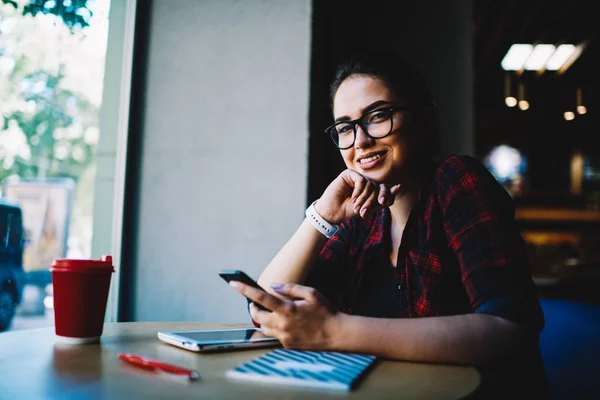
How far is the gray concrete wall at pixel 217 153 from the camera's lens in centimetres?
209

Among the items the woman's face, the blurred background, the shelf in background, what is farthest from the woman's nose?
the shelf in background

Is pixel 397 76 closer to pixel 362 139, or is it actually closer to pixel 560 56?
pixel 362 139

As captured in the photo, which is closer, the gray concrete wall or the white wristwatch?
the white wristwatch

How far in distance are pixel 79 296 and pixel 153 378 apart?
0.30 metres

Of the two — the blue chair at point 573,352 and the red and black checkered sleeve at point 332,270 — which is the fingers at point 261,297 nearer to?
the red and black checkered sleeve at point 332,270

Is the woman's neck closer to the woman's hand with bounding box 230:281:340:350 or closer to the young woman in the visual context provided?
the young woman

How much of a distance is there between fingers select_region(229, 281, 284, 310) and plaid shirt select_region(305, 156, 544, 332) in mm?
375

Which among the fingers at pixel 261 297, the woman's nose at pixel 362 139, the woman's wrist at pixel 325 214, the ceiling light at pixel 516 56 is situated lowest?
the fingers at pixel 261 297

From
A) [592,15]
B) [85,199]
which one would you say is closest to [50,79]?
[85,199]

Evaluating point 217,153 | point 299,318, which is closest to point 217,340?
point 299,318

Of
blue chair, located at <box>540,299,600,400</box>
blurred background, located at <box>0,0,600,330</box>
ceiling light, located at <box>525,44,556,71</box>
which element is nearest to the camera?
blue chair, located at <box>540,299,600,400</box>

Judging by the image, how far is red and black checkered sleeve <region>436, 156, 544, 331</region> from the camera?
93cm

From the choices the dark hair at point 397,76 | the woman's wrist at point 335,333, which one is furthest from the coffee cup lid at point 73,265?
the dark hair at point 397,76

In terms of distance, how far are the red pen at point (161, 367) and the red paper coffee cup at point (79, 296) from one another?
0.18 m
